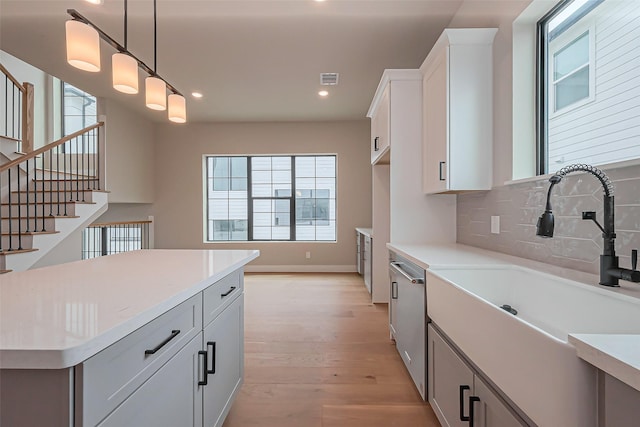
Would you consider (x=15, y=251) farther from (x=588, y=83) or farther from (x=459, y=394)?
(x=588, y=83)

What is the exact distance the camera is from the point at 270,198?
6297 mm

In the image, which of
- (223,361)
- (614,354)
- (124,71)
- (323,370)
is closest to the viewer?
(614,354)

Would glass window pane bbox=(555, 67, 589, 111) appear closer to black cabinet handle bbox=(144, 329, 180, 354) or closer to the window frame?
the window frame

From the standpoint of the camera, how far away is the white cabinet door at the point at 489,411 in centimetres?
95

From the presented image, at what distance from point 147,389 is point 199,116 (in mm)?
5496

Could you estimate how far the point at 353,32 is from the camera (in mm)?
3086

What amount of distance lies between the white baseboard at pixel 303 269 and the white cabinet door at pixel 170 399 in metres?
4.76

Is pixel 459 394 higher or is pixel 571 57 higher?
pixel 571 57

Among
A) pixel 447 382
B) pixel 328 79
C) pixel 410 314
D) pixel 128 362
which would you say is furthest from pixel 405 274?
pixel 328 79

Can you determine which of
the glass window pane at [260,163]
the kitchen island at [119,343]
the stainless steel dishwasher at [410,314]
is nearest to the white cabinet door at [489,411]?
the stainless steel dishwasher at [410,314]

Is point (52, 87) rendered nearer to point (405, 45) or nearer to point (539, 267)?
point (405, 45)

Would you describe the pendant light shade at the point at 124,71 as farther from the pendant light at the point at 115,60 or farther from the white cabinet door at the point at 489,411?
the white cabinet door at the point at 489,411

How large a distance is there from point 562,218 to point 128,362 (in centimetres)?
185

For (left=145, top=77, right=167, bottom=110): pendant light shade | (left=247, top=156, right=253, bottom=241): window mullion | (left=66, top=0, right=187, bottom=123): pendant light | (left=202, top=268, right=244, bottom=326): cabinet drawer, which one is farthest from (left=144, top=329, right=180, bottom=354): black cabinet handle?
(left=247, top=156, right=253, bottom=241): window mullion
